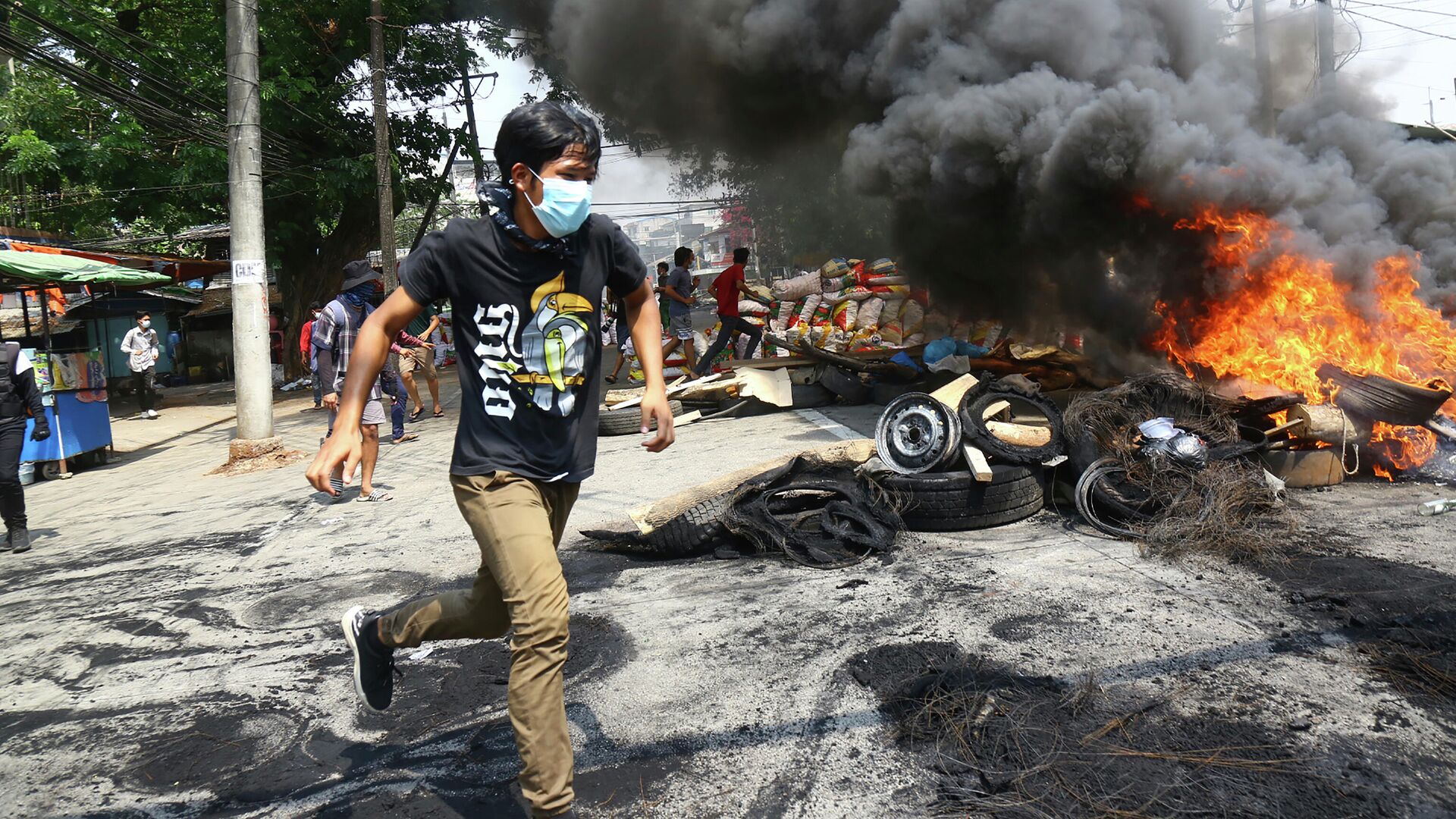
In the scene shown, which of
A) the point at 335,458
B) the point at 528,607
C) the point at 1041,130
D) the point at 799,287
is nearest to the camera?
the point at 528,607

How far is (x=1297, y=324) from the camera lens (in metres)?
7.34

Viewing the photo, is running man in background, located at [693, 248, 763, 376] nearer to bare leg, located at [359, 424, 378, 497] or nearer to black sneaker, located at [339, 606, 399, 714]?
bare leg, located at [359, 424, 378, 497]

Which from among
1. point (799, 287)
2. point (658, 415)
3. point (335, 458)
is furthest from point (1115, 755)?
point (799, 287)

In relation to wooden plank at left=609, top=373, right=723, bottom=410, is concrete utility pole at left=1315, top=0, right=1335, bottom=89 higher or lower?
higher

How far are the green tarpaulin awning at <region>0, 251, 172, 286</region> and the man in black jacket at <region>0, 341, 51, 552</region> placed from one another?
497 centimetres

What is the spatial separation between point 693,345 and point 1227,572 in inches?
398

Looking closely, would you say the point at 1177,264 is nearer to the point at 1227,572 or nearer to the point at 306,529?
the point at 1227,572

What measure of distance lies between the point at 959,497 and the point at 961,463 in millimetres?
281

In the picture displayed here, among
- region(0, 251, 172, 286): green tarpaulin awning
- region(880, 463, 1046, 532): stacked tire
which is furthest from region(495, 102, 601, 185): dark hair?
region(0, 251, 172, 286): green tarpaulin awning

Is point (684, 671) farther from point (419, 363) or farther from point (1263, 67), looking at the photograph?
point (1263, 67)

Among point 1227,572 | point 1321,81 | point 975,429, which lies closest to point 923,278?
point 1321,81

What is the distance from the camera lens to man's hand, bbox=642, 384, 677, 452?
2.74m

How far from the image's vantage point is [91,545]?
6562mm

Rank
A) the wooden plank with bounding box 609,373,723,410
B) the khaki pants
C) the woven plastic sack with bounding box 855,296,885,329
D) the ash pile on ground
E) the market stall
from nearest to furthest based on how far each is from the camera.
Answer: the khaki pants
the ash pile on ground
the wooden plank with bounding box 609,373,723,410
the market stall
the woven plastic sack with bounding box 855,296,885,329
